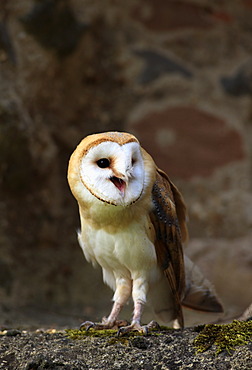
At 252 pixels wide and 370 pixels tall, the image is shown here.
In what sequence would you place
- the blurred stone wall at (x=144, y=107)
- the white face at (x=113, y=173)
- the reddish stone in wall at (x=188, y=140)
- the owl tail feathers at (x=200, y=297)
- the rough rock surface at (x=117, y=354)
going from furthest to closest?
the reddish stone in wall at (x=188, y=140), the blurred stone wall at (x=144, y=107), the owl tail feathers at (x=200, y=297), the white face at (x=113, y=173), the rough rock surface at (x=117, y=354)

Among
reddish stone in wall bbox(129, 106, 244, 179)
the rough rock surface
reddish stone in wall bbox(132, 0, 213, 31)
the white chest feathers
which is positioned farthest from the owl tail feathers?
reddish stone in wall bbox(132, 0, 213, 31)

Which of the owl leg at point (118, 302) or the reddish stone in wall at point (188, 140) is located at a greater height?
the reddish stone in wall at point (188, 140)

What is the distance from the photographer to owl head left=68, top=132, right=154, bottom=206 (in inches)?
94.0

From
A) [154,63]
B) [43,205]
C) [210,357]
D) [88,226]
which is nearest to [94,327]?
[88,226]

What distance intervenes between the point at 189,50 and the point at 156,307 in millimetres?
2168

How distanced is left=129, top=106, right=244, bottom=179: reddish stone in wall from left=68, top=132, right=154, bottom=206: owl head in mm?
2066

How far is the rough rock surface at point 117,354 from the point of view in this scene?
6.94ft

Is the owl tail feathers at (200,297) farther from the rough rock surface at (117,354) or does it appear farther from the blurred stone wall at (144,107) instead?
the blurred stone wall at (144,107)

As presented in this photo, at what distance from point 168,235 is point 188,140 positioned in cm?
195

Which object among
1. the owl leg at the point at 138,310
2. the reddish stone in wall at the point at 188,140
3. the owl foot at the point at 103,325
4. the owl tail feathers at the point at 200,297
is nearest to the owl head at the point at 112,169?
the owl leg at the point at 138,310

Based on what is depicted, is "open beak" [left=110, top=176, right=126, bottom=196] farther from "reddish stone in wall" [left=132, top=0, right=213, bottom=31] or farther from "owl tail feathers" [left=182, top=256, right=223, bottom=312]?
"reddish stone in wall" [left=132, top=0, right=213, bottom=31]

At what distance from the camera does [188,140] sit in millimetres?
4574

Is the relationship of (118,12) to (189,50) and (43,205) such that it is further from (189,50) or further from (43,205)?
(43,205)

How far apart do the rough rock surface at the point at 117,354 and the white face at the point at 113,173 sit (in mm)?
508
